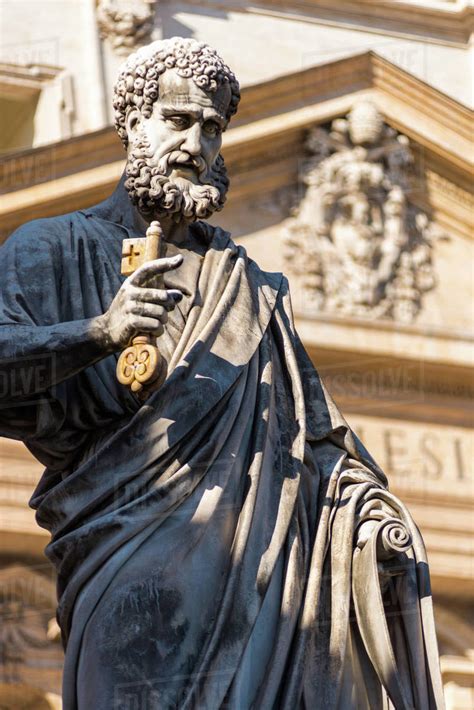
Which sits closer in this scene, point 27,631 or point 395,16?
point 27,631

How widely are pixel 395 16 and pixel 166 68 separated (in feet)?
Result: 54.7

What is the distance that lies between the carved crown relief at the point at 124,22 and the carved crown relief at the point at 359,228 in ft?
6.91

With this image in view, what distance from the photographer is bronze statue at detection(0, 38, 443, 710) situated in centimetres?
467

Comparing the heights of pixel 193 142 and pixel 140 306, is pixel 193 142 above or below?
above

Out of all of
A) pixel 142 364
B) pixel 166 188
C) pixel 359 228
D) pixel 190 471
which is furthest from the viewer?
pixel 359 228

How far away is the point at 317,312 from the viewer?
20.9 m

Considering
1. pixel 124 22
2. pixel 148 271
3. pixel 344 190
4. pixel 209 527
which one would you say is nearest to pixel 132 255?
pixel 148 271

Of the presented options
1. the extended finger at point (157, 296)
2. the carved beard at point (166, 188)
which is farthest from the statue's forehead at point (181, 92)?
the extended finger at point (157, 296)

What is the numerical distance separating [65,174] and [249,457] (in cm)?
1495

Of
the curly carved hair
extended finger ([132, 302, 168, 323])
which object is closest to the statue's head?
the curly carved hair

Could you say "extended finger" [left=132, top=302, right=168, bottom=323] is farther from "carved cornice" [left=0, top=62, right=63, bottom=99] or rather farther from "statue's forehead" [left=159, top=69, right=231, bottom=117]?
"carved cornice" [left=0, top=62, right=63, bottom=99]

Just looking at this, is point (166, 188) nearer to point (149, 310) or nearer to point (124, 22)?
point (149, 310)

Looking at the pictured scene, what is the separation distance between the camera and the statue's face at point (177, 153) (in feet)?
16.6

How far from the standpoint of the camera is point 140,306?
15.5ft
